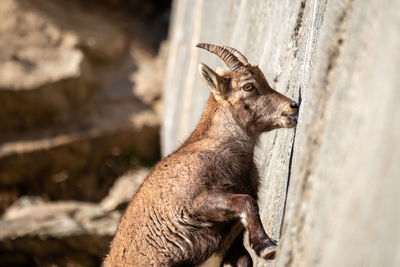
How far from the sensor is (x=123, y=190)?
12.3 meters

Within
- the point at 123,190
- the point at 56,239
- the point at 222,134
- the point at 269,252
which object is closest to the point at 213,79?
the point at 222,134

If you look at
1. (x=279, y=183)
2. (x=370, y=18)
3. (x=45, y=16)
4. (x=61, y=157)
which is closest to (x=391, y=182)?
(x=370, y=18)

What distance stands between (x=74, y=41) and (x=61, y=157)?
2.31 meters

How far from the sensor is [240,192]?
168 inches

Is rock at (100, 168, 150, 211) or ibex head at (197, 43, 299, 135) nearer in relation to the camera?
ibex head at (197, 43, 299, 135)

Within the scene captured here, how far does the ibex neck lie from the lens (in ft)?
15.1

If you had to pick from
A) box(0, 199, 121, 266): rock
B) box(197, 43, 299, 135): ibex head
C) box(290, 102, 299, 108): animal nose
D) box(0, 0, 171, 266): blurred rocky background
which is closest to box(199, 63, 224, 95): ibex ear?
box(197, 43, 299, 135): ibex head

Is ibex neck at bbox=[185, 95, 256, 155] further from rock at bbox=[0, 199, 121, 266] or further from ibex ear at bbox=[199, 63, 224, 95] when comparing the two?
rock at bbox=[0, 199, 121, 266]

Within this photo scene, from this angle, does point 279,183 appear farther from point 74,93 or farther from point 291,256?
point 74,93

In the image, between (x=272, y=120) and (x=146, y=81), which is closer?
(x=272, y=120)

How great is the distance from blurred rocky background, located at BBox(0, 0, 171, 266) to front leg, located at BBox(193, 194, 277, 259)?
6938 millimetres

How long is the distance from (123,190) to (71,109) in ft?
6.51

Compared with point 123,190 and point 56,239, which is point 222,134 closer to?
point 56,239

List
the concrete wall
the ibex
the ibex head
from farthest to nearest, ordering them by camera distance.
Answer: the ibex head, the ibex, the concrete wall
